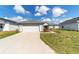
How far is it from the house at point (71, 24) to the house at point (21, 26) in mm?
2186

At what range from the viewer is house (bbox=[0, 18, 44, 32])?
14078 mm

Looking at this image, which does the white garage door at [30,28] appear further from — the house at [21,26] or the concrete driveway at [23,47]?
the concrete driveway at [23,47]

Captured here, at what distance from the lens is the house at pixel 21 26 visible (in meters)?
14.1

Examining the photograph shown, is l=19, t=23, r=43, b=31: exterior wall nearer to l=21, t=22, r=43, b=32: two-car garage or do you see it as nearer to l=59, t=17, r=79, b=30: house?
l=21, t=22, r=43, b=32: two-car garage

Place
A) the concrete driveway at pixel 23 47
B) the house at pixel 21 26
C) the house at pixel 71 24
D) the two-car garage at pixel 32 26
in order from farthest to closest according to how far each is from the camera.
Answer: the two-car garage at pixel 32 26
the house at pixel 71 24
the house at pixel 21 26
the concrete driveway at pixel 23 47

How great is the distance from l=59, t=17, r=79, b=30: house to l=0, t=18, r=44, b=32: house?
219 cm

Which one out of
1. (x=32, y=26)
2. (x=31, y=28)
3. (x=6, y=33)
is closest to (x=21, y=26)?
(x=31, y=28)

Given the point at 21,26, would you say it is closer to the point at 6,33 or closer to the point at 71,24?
the point at 6,33

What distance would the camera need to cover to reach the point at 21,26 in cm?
1557

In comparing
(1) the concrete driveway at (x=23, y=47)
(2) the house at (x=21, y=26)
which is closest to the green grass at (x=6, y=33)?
(2) the house at (x=21, y=26)
